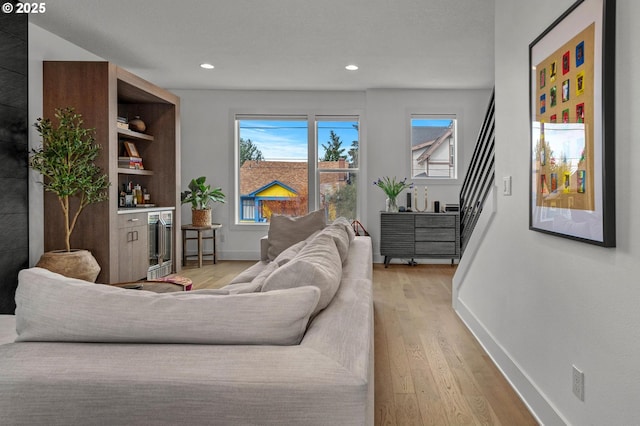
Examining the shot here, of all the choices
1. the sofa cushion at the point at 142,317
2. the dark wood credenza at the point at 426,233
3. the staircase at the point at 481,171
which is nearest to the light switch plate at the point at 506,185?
the staircase at the point at 481,171

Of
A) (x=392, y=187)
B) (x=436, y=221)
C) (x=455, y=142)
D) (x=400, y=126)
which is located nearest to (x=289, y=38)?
(x=400, y=126)

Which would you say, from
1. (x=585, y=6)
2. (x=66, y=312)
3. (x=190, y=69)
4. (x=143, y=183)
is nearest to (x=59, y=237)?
(x=143, y=183)

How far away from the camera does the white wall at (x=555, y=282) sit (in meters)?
1.38

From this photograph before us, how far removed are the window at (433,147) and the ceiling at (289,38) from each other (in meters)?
0.71

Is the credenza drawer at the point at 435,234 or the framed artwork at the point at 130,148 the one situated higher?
the framed artwork at the point at 130,148

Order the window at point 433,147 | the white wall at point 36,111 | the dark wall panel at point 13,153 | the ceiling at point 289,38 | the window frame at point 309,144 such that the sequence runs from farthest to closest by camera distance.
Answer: the window frame at point 309,144, the window at point 433,147, the white wall at point 36,111, the ceiling at point 289,38, the dark wall panel at point 13,153

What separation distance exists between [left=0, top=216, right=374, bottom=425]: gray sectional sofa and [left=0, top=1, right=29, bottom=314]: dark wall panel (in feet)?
10.2

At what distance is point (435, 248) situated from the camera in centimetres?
610

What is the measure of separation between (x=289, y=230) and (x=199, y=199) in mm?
3039

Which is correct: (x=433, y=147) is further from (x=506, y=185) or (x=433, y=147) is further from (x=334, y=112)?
(x=506, y=185)

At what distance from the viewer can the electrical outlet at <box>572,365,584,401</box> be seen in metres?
1.65

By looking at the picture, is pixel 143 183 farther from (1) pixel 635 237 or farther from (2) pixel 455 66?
(1) pixel 635 237

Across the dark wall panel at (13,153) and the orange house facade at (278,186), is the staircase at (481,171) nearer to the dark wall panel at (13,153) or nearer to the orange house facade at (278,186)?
the orange house facade at (278,186)

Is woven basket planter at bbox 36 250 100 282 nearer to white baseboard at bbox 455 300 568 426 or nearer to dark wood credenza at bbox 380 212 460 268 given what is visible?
white baseboard at bbox 455 300 568 426
